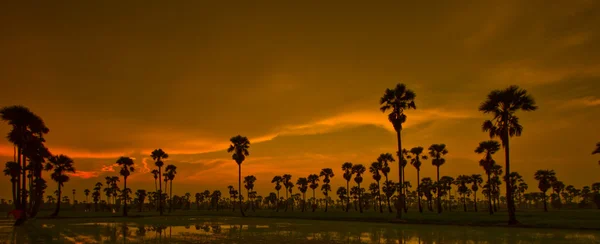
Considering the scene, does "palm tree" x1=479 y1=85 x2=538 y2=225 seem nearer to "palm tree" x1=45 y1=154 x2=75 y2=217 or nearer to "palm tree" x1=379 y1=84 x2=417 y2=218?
"palm tree" x1=379 y1=84 x2=417 y2=218

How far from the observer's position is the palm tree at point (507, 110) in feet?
135

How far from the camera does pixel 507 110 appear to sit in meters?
41.9

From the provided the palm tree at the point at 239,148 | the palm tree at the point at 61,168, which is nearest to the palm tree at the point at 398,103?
the palm tree at the point at 239,148

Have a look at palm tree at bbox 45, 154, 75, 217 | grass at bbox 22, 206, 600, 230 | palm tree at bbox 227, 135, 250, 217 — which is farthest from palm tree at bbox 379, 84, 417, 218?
palm tree at bbox 45, 154, 75, 217

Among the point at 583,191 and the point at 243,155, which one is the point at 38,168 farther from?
the point at 583,191

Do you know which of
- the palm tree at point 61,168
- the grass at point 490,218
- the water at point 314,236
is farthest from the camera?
the palm tree at point 61,168

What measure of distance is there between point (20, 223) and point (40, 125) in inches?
500

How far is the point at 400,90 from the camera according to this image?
54.5m

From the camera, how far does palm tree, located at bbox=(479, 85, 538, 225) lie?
41.1m

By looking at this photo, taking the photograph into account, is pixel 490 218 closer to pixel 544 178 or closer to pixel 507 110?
pixel 507 110

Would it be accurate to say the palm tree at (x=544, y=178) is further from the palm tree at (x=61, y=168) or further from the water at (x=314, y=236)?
the palm tree at (x=61, y=168)

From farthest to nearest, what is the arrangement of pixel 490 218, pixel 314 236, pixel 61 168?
pixel 61 168 → pixel 490 218 → pixel 314 236

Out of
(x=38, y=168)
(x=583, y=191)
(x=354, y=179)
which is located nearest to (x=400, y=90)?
(x=38, y=168)

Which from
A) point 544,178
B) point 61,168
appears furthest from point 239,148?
point 544,178
